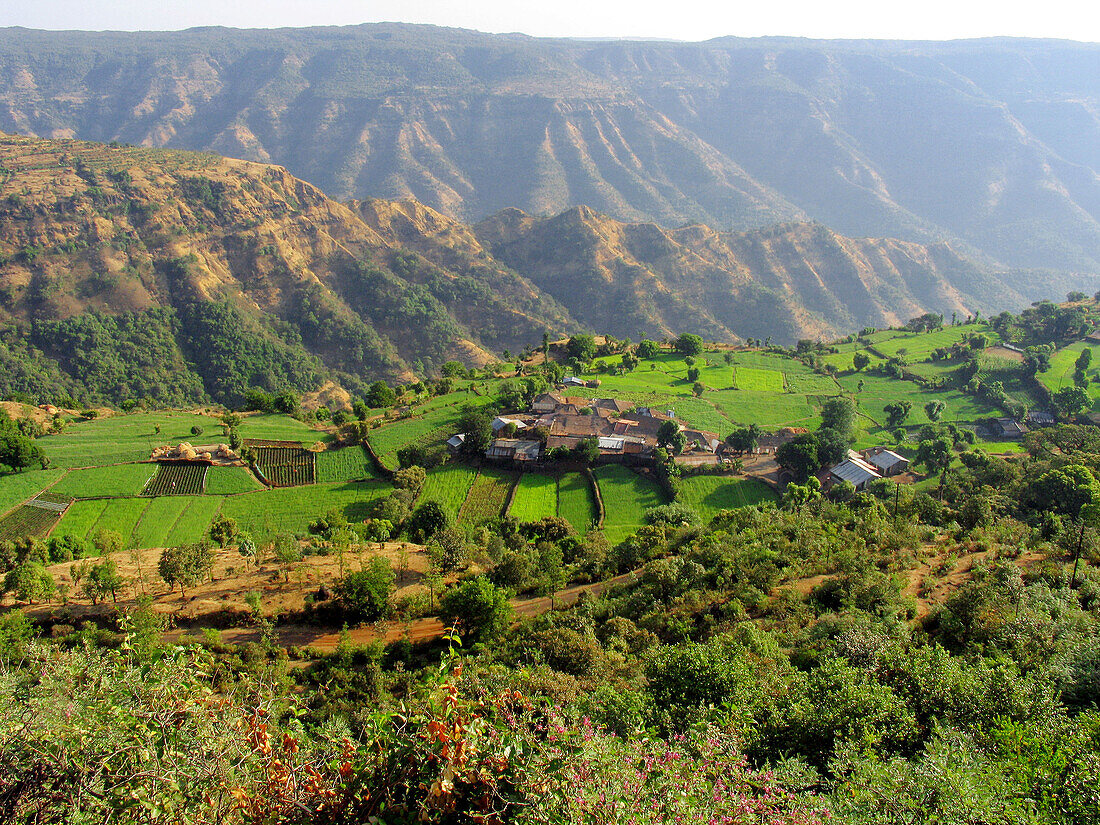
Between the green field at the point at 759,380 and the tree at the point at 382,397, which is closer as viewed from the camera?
the tree at the point at 382,397

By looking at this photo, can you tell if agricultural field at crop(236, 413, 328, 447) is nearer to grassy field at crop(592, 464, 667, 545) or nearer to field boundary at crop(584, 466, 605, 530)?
field boundary at crop(584, 466, 605, 530)

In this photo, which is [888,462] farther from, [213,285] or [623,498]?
[213,285]

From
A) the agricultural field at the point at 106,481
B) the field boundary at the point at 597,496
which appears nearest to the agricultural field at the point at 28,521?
the agricultural field at the point at 106,481

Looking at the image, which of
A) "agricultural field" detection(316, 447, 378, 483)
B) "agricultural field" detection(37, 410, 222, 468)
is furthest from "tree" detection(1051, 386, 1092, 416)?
"agricultural field" detection(37, 410, 222, 468)

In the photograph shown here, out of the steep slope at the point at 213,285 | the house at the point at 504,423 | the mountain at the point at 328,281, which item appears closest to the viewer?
the house at the point at 504,423

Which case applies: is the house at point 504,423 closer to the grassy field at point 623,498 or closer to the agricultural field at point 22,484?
the grassy field at point 623,498

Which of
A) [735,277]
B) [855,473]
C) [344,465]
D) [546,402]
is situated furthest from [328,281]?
[855,473]
